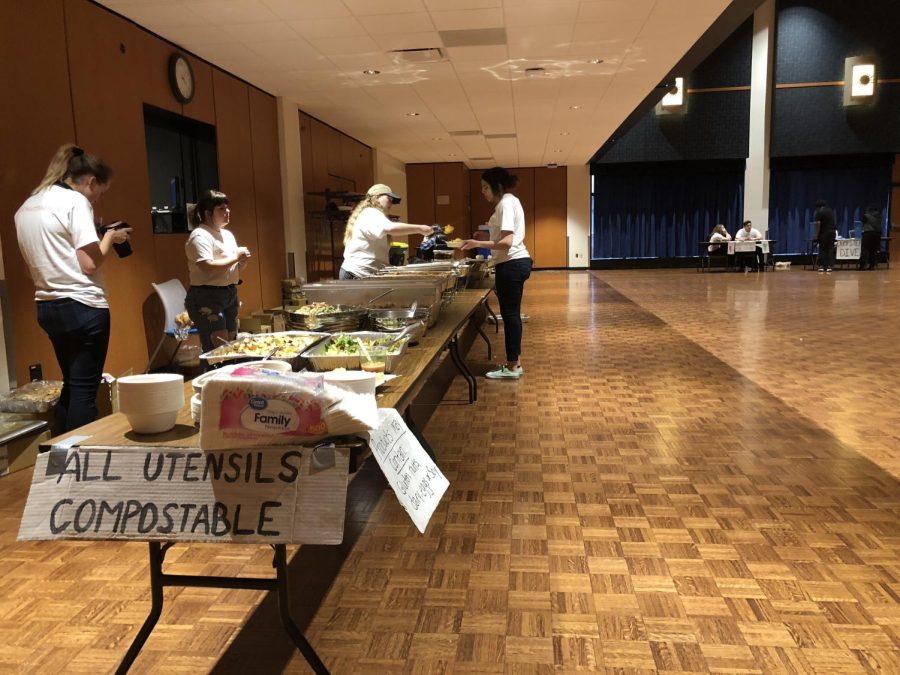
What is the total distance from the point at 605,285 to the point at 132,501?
1295 centimetres

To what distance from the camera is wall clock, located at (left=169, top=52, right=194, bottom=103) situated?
5824mm

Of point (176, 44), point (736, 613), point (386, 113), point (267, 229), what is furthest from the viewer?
point (386, 113)

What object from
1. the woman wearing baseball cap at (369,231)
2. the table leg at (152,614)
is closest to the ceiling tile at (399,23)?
the woman wearing baseball cap at (369,231)

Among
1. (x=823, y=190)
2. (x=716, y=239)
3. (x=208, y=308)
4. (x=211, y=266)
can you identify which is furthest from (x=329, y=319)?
(x=823, y=190)

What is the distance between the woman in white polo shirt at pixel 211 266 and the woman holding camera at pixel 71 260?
0.99 metres

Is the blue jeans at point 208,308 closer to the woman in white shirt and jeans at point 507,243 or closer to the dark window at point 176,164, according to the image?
the dark window at point 176,164

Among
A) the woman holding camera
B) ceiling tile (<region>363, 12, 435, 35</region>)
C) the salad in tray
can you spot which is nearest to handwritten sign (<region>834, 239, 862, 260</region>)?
ceiling tile (<region>363, 12, 435, 35</region>)

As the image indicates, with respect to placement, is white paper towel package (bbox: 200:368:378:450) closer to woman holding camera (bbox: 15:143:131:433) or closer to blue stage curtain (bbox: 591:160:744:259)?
woman holding camera (bbox: 15:143:131:433)

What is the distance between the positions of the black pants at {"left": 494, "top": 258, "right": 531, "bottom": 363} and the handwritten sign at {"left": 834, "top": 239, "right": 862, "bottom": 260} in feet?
45.4

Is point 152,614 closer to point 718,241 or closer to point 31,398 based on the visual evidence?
point 31,398

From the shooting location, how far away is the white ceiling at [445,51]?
16.9ft

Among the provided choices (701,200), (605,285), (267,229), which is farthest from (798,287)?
(267,229)

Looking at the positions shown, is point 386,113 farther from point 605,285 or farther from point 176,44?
point 605,285

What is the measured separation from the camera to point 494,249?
481 centimetres
